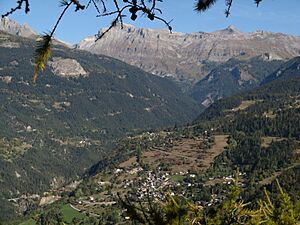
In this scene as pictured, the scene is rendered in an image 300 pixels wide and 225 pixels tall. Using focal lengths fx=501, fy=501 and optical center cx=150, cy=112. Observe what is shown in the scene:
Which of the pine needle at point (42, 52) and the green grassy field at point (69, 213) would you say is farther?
the green grassy field at point (69, 213)

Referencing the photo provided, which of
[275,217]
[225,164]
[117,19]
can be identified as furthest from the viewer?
[225,164]

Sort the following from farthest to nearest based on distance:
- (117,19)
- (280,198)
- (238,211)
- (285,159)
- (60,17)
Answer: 1. (285,159)
2. (280,198)
3. (238,211)
4. (117,19)
5. (60,17)

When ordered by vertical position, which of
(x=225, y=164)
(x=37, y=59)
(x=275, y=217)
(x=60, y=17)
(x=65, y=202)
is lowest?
(x=65, y=202)

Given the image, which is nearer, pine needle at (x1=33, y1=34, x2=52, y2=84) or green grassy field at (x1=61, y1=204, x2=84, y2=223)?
pine needle at (x1=33, y1=34, x2=52, y2=84)

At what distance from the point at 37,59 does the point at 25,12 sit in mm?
496

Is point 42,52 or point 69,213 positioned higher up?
point 42,52

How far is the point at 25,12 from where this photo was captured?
5.07m

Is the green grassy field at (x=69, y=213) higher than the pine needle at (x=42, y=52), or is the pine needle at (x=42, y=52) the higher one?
the pine needle at (x=42, y=52)

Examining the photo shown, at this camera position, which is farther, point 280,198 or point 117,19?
point 280,198

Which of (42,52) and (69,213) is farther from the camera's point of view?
(69,213)

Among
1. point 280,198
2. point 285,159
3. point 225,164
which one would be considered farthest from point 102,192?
point 280,198

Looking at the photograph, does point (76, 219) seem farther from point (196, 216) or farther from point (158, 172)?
point (196, 216)

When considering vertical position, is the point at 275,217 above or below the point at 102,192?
above

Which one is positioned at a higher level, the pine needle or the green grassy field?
the pine needle
